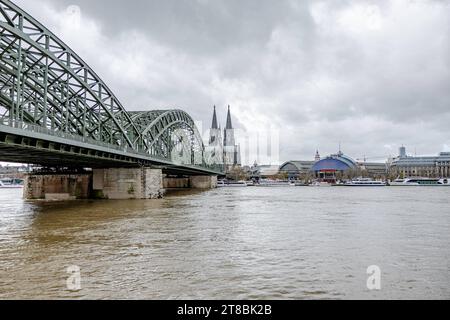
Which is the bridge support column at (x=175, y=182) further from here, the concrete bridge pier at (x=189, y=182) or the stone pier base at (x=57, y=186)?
the stone pier base at (x=57, y=186)

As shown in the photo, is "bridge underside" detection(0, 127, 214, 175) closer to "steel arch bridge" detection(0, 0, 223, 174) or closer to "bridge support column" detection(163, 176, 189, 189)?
"steel arch bridge" detection(0, 0, 223, 174)

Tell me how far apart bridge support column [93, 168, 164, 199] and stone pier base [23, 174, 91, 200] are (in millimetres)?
3809

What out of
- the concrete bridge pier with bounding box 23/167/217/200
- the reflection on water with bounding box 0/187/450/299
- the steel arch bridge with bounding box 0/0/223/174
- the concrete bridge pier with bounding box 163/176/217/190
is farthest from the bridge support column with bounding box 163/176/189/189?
the reflection on water with bounding box 0/187/450/299

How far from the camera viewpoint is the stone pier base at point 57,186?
58125 mm

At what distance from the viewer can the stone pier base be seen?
2288 inches

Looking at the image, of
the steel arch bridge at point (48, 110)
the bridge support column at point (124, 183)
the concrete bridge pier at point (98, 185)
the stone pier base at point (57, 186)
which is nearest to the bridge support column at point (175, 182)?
the steel arch bridge at point (48, 110)

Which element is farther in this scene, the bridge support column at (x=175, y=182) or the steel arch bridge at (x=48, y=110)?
the bridge support column at (x=175, y=182)

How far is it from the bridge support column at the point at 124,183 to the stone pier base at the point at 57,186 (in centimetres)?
381

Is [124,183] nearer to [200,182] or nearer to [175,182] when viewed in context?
[175,182]

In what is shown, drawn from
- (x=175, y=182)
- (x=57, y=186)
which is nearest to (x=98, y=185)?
(x=57, y=186)
